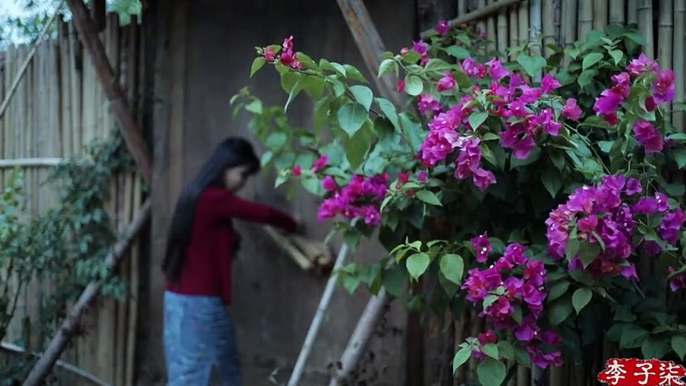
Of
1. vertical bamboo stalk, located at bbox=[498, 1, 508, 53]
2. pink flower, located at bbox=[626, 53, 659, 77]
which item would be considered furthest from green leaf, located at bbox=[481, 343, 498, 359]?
vertical bamboo stalk, located at bbox=[498, 1, 508, 53]

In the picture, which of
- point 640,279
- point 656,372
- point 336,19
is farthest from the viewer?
point 336,19

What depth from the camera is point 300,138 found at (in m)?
3.83

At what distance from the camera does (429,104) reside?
2.86 m

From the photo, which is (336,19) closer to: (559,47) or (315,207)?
→ (315,207)

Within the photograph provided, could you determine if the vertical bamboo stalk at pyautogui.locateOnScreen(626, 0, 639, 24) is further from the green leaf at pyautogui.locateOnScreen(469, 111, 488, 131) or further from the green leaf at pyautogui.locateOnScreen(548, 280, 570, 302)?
the green leaf at pyautogui.locateOnScreen(548, 280, 570, 302)

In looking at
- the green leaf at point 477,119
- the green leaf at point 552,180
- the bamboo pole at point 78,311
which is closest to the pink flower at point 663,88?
the green leaf at point 552,180

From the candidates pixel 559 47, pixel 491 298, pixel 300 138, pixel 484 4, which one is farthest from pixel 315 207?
pixel 491 298

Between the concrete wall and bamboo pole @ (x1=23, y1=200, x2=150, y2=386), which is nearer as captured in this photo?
the concrete wall

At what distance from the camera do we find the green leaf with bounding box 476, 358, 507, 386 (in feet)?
8.19

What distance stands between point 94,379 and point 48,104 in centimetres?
151

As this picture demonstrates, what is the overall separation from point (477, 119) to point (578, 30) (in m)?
0.79

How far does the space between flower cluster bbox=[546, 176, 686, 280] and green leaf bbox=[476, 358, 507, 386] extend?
323mm

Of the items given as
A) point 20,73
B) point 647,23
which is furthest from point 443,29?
point 20,73

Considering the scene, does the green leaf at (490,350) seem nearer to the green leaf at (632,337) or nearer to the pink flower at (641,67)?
the green leaf at (632,337)
